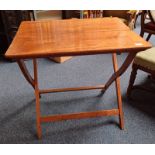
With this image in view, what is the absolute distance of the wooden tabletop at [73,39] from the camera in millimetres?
1027

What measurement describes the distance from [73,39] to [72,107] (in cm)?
78

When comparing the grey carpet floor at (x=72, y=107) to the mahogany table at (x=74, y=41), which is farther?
the grey carpet floor at (x=72, y=107)

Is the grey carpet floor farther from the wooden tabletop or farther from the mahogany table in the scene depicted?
the wooden tabletop

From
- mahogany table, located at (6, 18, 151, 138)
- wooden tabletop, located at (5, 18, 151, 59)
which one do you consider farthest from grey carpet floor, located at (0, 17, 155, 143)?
wooden tabletop, located at (5, 18, 151, 59)

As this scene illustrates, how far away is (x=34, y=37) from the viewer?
1.22m

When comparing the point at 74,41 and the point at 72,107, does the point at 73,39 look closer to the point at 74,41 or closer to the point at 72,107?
the point at 74,41

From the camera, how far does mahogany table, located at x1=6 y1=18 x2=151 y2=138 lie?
3.37ft

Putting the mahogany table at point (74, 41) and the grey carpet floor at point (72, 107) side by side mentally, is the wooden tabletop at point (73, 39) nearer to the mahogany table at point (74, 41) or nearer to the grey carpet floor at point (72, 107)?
the mahogany table at point (74, 41)

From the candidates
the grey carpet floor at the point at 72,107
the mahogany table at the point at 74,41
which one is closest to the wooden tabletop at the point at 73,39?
the mahogany table at the point at 74,41

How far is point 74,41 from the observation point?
114 cm

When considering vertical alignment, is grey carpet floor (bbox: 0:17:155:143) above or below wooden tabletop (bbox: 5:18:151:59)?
below

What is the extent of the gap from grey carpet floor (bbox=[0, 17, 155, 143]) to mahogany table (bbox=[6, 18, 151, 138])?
11cm

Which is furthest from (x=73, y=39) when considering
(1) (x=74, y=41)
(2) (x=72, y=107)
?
(2) (x=72, y=107)
